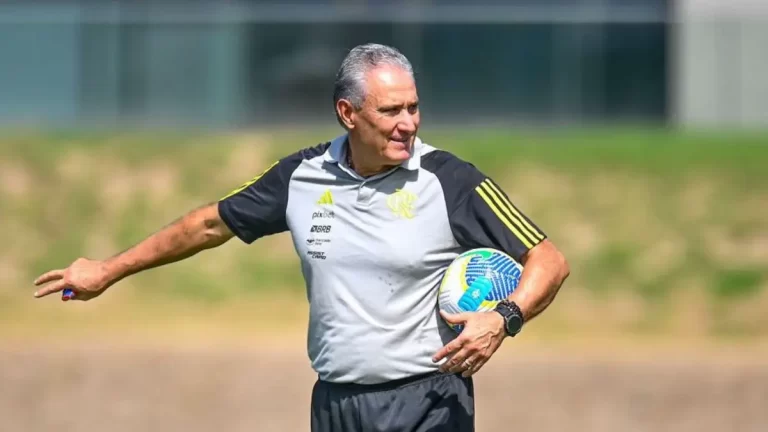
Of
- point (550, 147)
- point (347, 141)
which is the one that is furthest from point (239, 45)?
point (347, 141)

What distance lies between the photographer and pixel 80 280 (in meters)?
5.93

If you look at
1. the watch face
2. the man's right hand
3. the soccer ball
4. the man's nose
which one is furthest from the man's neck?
the man's right hand

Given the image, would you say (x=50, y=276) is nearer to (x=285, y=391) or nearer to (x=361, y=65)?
(x=361, y=65)

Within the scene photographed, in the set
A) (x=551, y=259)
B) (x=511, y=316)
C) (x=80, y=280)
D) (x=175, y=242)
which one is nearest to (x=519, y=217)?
(x=551, y=259)

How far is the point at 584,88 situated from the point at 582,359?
20.5ft

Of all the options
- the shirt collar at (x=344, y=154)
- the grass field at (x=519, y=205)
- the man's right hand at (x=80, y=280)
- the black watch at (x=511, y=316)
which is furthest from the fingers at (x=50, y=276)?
the grass field at (x=519, y=205)

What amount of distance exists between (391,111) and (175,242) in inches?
45.6

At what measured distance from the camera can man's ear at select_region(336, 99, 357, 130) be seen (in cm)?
555

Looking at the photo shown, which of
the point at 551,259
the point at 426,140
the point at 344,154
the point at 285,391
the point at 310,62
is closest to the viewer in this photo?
the point at 551,259

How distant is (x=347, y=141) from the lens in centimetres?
582

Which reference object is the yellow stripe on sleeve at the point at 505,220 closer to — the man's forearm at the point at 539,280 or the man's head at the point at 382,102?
the man's forearm at the point at 539,280

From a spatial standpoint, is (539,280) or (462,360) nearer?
(462,360)

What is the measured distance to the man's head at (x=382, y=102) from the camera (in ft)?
17.9

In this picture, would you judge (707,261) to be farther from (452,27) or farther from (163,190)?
(163,190)
